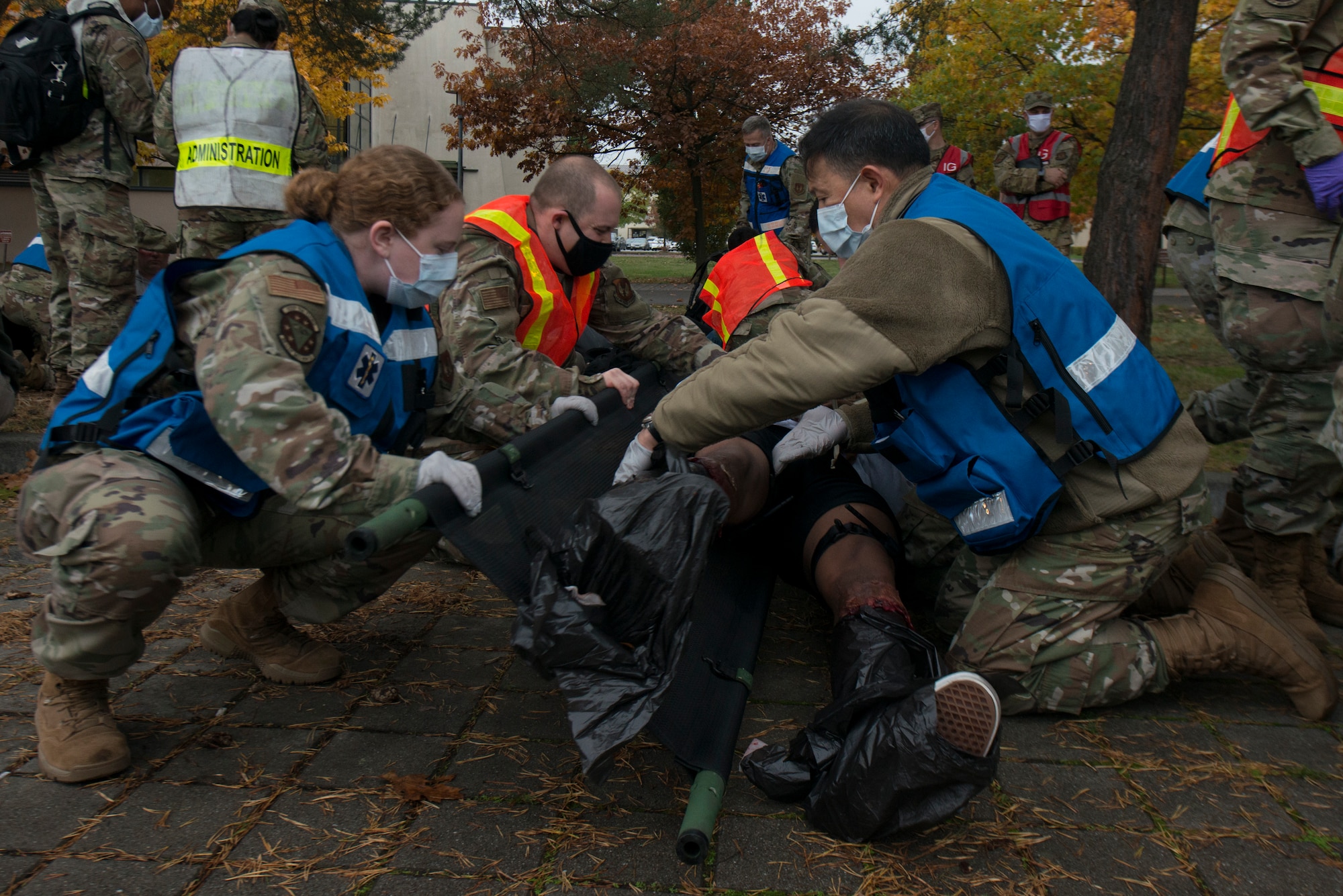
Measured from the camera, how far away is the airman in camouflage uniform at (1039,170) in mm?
9992

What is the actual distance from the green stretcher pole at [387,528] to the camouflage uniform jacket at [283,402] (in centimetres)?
23

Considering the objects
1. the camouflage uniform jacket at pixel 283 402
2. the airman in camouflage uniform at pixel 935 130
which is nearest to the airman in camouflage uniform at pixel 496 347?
the camouflage uniform jacket at pixel 283 402

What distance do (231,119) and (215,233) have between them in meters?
0.61

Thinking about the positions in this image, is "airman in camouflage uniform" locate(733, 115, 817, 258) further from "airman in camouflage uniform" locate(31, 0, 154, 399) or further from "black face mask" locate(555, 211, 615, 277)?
"black face mask" locate(555, 211, 615, 277)

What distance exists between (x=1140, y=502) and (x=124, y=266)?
5.16 metres

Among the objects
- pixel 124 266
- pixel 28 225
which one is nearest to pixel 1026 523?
pixel 124 266

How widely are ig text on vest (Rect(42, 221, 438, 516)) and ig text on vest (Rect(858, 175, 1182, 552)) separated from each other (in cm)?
149

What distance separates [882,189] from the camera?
110 inches

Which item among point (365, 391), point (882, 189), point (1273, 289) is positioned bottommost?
point (365, 391)

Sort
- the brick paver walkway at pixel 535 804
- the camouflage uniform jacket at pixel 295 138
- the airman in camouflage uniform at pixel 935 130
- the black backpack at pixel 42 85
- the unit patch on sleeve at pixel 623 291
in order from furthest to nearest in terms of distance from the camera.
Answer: the airman in camouflage uniform at pixel 935 130
the camouflage uniform jacket at pixel 295 138
the black backpack at pixel 42 85
the unit patch on sleeve at pixel 623 291
the brick paver walkway at pixel 535 804

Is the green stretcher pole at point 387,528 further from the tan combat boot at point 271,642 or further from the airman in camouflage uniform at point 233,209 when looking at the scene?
the airman in camouflage uniform at point 233,209

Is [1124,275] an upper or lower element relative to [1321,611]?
upper

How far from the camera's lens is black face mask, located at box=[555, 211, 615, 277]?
3.63 metres

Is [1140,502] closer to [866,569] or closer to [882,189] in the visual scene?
[866,569]
